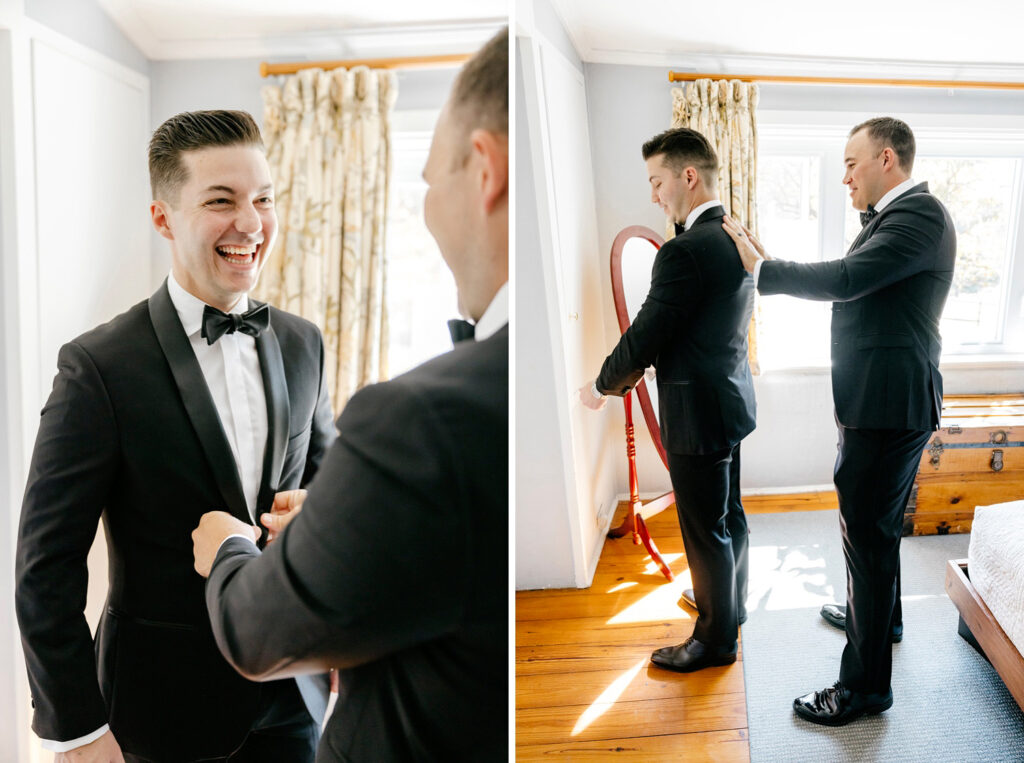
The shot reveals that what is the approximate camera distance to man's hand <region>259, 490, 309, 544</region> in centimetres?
40

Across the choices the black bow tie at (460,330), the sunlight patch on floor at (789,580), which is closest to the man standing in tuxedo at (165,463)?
the black bow tie at (460,330)

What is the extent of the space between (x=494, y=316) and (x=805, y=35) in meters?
1.34

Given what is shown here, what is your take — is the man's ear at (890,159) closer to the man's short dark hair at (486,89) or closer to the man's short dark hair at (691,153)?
the man's short dark hair at (691,153)

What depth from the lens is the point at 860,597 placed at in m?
1.31

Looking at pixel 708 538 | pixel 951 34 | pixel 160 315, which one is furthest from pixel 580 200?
pixel 160 315

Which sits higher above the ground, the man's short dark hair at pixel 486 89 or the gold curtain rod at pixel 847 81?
the gold curtain rod at pixel 847 81

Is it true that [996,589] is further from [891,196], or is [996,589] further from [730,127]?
[730,127]

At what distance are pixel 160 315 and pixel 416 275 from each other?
0.60 ft

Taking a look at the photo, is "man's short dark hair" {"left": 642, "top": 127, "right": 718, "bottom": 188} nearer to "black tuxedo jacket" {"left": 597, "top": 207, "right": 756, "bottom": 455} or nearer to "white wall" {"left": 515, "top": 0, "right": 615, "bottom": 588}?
"black tuxedo jacket" {"left": 597, "top": 207, "right": 756, "bottom": 455}

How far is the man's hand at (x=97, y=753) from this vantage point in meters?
0.38

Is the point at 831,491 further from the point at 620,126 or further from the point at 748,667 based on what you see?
the point at 620,126

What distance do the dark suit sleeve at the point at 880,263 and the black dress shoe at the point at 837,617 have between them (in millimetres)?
784

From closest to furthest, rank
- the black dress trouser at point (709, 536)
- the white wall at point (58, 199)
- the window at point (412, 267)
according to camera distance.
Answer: the white wall at point (58, 199) < the window at point (412, 267) < the black dress trouser at point (709, 536)

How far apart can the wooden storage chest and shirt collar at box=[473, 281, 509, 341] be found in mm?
1368
